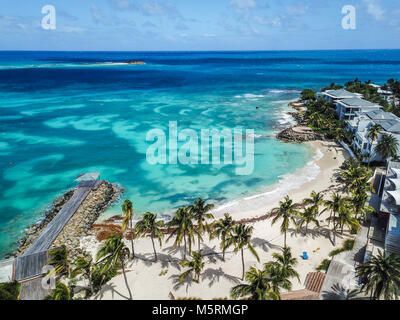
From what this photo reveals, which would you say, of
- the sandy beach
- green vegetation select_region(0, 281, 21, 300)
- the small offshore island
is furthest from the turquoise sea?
green vegetation select_region(0, 281, 21, 300)

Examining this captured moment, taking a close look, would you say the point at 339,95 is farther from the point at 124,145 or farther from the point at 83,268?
the point at 83,268

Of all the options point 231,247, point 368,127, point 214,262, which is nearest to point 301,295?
point 214,262

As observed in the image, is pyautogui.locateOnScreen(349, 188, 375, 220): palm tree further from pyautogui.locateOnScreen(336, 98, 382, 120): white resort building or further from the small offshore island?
pyautogui.locateOnScreen(336, 98, 382, 120): white resort building

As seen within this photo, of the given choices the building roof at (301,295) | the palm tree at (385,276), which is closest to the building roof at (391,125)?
the palm tree at (385,276)

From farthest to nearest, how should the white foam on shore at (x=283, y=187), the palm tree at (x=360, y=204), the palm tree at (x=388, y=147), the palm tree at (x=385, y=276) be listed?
the palm tree at (x=388, y=147) → the white foam on shore at (x=283, y=187) → the palm tree at (x=360, y=204) → the palm tree at (x=385, y=276)

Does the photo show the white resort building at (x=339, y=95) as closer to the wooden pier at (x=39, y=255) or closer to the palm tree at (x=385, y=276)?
the palm tree at (x=385, y=276)

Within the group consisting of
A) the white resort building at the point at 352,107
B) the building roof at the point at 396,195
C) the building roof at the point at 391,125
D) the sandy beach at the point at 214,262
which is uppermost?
the white resort building at the point at 352,107
